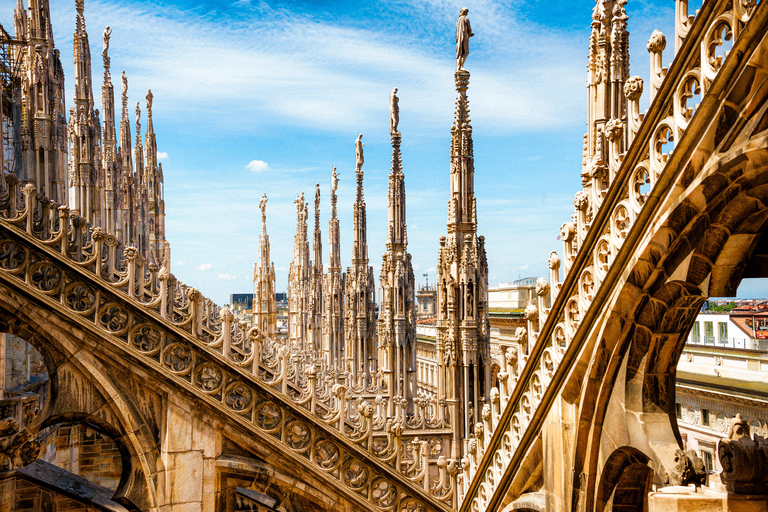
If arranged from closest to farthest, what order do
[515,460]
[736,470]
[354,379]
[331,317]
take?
[736,470], [515,460], [354,379], [331,317]

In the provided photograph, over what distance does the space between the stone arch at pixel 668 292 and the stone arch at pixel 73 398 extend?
5.05m

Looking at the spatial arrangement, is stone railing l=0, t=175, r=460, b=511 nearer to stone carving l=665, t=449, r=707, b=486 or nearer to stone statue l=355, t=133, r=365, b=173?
stone carving l=665, t=449, r=707, b=486

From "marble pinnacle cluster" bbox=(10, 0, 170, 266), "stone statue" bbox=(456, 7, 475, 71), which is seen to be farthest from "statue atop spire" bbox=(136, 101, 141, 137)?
"stone statue" bbox=(456, 7, 475, 71)

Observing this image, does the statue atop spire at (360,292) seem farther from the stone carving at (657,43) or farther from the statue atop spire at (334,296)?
the stone carving at (657,43)

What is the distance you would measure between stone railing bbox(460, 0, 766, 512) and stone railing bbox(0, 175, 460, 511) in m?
1.39

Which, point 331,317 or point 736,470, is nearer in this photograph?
point 736,470

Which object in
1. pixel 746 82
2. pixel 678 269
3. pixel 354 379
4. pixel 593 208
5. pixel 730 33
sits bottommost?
pixel 354 379

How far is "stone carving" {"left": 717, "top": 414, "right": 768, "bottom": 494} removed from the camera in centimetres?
467

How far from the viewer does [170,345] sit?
810 cm

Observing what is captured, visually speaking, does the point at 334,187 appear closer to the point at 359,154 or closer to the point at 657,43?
the point at 359,154

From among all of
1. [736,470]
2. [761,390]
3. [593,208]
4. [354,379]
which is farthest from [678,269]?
[354,379]

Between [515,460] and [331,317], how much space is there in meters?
27.3

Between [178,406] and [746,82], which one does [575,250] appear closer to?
[746,82]

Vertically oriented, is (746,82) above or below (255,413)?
above
